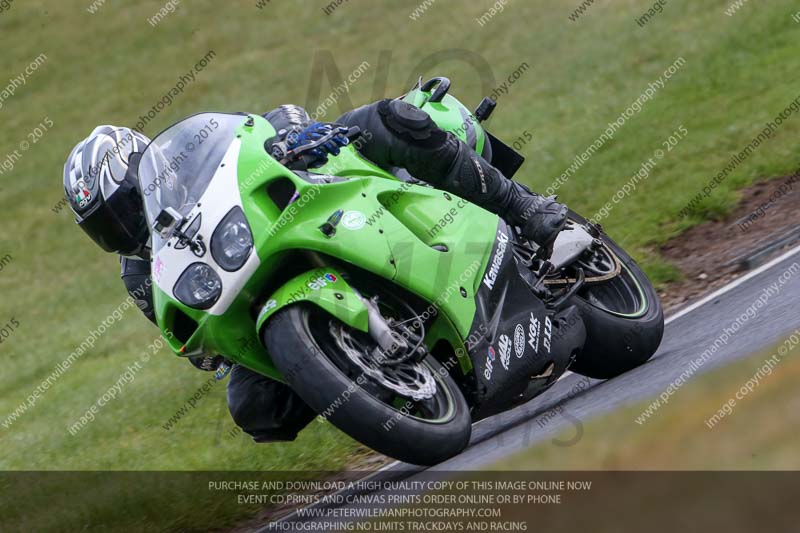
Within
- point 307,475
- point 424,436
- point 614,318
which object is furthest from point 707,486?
point 307,475

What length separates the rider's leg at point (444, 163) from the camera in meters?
5.93

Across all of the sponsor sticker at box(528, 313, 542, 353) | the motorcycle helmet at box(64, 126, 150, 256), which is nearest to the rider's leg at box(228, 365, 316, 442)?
the motorcycle helmet at box(64, 126, 150, 256)

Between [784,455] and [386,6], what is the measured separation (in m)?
17.2

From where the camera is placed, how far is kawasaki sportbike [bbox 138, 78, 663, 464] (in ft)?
16.0

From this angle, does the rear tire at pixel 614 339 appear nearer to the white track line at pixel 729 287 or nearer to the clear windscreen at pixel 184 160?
the white track line at pixel 729 287

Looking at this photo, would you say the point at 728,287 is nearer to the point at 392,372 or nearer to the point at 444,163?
the point at 444,163

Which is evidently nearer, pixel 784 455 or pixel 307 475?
pixel 784 455

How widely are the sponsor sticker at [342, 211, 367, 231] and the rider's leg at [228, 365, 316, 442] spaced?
3.89ft

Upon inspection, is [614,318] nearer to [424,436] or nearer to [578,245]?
[578,245]

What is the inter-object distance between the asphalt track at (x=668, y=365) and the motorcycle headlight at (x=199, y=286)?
1.38m

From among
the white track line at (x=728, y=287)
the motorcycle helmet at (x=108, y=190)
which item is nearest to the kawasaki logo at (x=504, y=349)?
the motorcycle helmet at (x=108, y=190)

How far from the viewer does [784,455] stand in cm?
398

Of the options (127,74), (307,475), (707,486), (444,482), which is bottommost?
(127,74)

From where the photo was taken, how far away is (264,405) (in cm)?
601
